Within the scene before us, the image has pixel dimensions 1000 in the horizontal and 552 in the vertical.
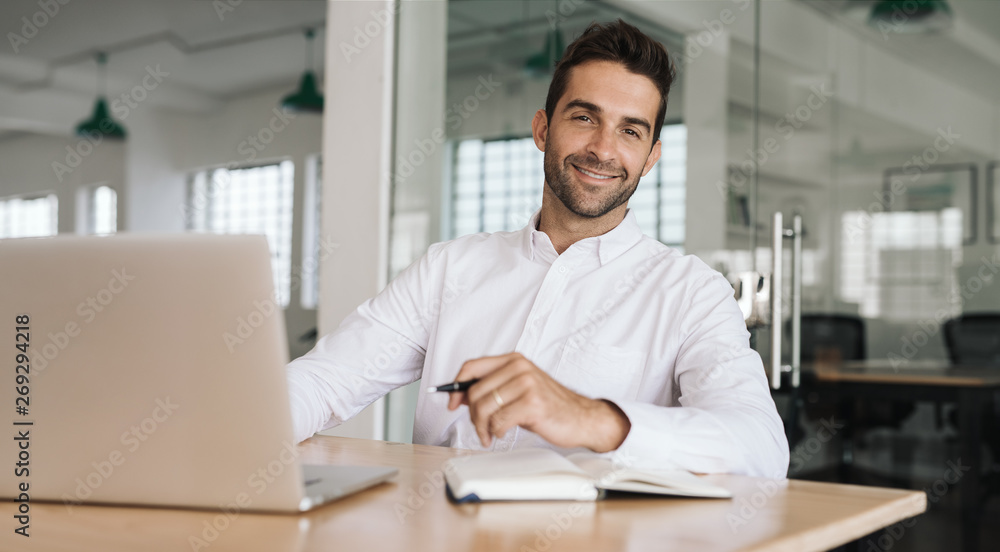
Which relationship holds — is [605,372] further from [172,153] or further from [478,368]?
[172,153]

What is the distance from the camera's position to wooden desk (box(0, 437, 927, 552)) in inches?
27.6

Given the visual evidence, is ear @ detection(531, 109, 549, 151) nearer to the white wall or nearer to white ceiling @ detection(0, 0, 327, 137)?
white ceiling @ detection(0, 0, 327, 137)

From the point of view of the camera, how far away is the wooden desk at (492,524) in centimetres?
70

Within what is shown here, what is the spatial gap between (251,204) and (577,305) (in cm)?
800

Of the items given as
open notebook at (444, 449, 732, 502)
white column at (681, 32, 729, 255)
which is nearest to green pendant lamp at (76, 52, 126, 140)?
white column at (681, 32, 729, 255)

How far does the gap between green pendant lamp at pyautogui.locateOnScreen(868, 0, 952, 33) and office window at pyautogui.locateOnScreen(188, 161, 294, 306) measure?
672cm

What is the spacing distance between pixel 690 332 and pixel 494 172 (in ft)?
5.03

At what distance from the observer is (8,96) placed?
868 centimetres

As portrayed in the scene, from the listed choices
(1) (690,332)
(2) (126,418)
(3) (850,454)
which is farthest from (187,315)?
(3) (850,454)

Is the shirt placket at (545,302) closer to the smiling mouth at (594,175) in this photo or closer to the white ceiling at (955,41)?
the smiling mouth at (594,175)

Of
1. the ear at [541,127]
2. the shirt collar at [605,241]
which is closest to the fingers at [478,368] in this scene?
the shirt collar at [605,241]

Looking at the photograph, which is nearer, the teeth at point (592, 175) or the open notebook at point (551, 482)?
the open notebook at point (551, 482)

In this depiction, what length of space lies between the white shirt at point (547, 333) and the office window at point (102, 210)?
26.5 feet

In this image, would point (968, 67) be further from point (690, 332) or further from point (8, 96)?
point (8, 96)
